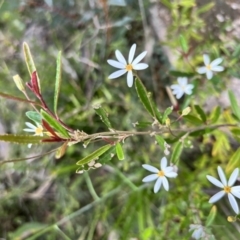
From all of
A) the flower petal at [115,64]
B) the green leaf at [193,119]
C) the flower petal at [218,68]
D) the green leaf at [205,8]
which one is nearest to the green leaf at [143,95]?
the flower petal at [115,64]

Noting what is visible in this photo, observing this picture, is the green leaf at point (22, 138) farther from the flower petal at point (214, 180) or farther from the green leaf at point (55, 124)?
the flower petal at point (214, 180)

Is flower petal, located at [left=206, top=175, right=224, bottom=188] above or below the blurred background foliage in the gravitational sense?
above

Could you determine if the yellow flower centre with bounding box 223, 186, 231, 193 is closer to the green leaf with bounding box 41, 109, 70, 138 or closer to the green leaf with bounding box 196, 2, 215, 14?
the green leaf with bounding box 41, 109, 70, 138

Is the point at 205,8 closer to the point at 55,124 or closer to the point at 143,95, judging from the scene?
the point at 143,95

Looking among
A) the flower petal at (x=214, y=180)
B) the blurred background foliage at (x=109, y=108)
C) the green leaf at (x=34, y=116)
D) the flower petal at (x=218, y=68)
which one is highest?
the green leaf at (x=34, y=116)

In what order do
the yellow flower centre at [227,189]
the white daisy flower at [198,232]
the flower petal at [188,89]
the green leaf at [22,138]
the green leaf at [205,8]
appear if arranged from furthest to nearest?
the green leaf at [205,8] → the flower petal at [188,89] → the white daisy flower at [198,232] → the yellow flower centre at [227,189] → the green leaf at [22,138]

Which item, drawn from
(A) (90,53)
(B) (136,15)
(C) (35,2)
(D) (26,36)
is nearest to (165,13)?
(B) (136,15)

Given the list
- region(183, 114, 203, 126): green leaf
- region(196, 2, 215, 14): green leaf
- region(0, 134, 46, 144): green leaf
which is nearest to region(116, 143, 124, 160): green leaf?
region(0, 134, 46, 144): green leaf

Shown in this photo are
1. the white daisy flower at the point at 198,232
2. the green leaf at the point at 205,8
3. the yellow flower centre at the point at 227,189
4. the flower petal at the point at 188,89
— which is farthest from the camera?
the green leaf at the point at 205,8

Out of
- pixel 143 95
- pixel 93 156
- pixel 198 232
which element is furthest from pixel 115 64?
pixel 198 232
